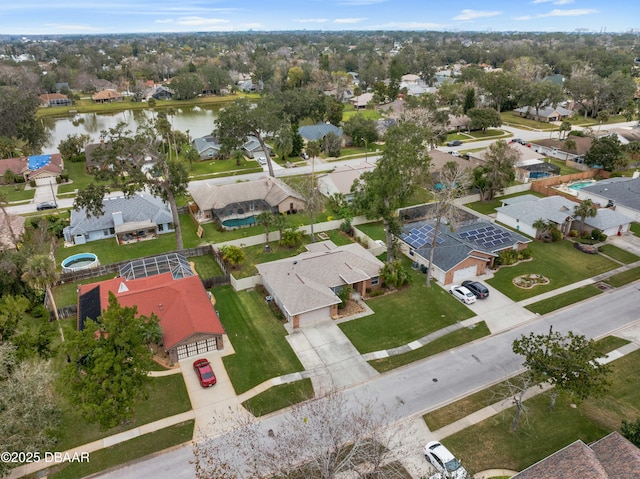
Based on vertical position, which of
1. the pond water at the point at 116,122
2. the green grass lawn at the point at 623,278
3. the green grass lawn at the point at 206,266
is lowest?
the green grass lawn at the point at 206,266

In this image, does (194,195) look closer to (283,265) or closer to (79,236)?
(79,236)

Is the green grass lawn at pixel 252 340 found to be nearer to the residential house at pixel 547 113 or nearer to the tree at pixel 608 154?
the tree at pixel 608 154

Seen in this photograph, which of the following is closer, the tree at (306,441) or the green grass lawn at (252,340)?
the tree at (306,441)

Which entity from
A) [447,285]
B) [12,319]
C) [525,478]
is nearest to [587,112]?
[447,285]

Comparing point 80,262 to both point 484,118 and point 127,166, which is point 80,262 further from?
point 484,118

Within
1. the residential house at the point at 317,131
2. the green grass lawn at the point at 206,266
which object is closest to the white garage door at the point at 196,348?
the green grass lawn at the point at 206,266

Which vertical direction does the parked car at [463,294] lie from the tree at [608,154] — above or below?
below

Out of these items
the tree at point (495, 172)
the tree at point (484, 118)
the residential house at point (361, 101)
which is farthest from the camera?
the residential house at point (361, 101)
